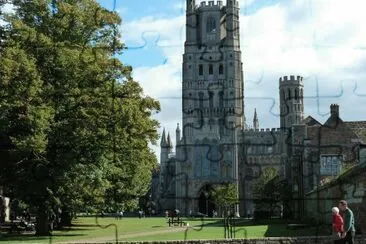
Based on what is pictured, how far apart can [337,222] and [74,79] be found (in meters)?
19.2

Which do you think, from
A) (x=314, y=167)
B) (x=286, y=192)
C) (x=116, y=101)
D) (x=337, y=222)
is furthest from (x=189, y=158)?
(x=337, y=222)

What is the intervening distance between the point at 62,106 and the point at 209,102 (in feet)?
324

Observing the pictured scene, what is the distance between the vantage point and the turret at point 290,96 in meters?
142

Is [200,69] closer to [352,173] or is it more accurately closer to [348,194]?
[348,194]

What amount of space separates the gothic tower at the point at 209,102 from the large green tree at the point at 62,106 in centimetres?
Result: 8220

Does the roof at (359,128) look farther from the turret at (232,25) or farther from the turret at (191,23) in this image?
the turret at (191,23)

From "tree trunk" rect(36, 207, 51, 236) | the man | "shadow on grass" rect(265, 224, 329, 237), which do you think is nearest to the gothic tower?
"tree trunk" rect(36, 207, 51, 236)

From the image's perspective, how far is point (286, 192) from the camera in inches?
2520

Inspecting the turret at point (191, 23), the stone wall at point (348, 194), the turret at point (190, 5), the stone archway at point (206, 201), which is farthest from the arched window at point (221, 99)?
the stone wall at point (348, 194)

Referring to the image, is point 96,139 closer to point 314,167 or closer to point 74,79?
point 74,79

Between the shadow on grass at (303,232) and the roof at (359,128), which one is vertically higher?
the roof at (359,128)

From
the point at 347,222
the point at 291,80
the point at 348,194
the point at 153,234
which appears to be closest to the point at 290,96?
the point at 291,80

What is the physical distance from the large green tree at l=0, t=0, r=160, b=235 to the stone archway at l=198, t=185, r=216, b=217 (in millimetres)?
80069

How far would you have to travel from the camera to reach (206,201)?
400 ft
